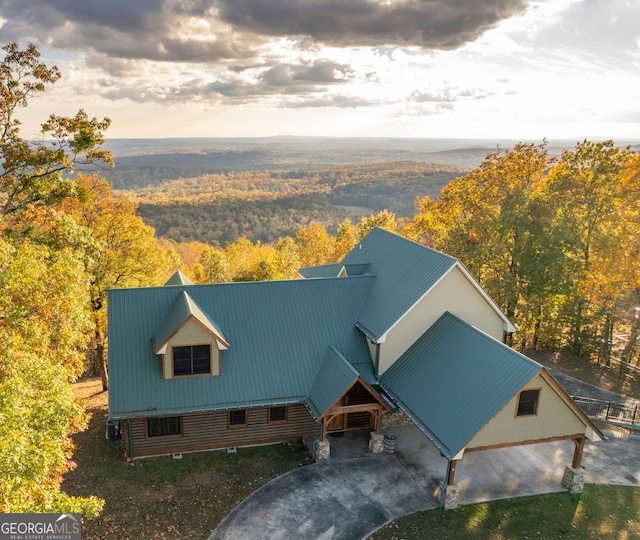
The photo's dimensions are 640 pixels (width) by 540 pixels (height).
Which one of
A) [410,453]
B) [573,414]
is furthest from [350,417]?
[573,414]

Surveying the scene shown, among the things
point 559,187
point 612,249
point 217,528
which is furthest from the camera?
point 559,187

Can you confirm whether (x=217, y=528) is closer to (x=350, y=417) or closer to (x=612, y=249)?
(x=350, y=417)

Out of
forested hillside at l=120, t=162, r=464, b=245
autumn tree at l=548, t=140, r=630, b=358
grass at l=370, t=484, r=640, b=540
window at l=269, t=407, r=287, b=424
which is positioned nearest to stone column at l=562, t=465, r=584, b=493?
grass at l=370, t=484, r=640, b=540

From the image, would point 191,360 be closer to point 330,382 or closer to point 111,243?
point 330,382

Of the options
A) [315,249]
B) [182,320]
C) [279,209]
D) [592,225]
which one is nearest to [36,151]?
[182,320]

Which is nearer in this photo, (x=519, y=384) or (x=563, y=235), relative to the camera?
(x=519, y=384)

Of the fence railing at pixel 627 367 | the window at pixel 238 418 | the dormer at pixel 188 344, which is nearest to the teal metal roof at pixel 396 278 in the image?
the window at pixel 238 418

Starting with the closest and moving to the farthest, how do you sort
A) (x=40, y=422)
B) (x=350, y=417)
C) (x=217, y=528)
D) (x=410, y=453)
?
1. (x=40, y=422)
2. (x=217, y=528)
3. (x=410, y=453)
4. (x=350, y=417)
